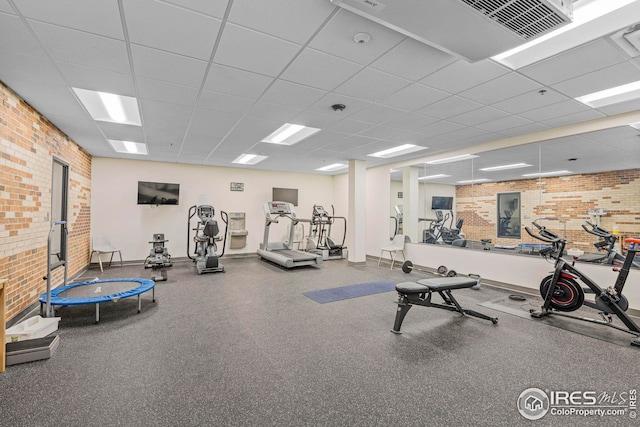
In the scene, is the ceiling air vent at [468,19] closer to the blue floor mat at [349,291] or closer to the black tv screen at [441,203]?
the blue floor mat at [349,291]

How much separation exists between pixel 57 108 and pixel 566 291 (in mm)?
6797

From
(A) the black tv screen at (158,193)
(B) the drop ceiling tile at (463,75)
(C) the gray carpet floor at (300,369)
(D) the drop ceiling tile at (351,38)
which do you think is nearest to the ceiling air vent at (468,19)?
(D) the drop ceiling tile at (351,38)

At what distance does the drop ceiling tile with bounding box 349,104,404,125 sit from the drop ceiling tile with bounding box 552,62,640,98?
1.71 meters

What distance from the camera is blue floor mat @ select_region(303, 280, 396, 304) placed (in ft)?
14.4

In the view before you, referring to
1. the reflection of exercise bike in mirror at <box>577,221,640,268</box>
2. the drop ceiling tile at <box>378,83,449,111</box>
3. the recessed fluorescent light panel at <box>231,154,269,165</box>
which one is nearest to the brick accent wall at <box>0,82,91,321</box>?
the recessed fluorescent light panel at <box>231,154,269,165</box>

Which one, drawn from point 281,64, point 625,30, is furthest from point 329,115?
point 625,30

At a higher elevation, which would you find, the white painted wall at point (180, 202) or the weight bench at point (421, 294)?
the white painted wall at point (180, 202)

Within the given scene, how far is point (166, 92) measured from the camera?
10.8 feet

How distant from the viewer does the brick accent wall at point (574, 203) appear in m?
4.02

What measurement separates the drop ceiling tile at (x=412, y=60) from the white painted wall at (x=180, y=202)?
6.54m

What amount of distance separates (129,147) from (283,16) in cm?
572

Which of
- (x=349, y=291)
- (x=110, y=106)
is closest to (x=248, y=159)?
(x=110, y=106)

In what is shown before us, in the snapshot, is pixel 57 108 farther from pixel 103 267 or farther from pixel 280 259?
pixel 280 259

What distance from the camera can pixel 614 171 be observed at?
4.27m
